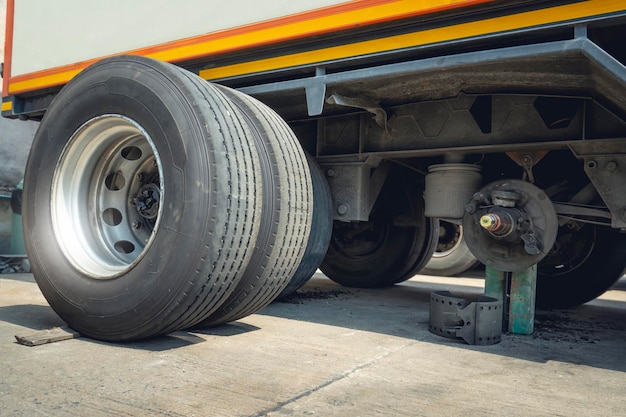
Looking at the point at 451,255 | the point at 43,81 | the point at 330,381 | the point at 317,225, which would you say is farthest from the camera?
the point at 451,255

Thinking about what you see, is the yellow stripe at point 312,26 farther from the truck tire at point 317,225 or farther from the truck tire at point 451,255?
the truck tire at point 451,255

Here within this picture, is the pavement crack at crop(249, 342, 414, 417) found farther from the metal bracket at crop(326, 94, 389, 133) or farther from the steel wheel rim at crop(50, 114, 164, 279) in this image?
the metal bracket at crop(326, 94, 389, 133)

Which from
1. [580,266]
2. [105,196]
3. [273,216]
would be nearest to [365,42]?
[273,216]

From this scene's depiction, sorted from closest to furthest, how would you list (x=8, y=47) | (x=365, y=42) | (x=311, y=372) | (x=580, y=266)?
(x=311, y=372)
(x=365, y=42)
(x=580, y=266)
(x=8, y=47)

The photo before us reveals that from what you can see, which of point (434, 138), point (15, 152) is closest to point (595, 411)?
point (434, 138)

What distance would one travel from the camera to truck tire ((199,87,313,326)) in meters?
2.64

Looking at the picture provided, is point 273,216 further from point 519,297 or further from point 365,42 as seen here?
point 519,297

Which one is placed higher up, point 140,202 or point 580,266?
point 140,202

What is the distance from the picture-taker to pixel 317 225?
3.64 m

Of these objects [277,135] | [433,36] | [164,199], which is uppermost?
[433,36]

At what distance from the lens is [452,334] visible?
3100 mm

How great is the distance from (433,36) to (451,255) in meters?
4.99

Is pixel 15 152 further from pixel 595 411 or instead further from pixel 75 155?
pixel 595 411

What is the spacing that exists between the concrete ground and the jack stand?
0.36 feet
